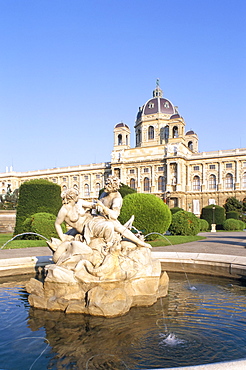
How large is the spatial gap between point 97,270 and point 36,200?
40.0 feet

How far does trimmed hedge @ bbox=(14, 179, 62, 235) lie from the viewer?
15.6 m

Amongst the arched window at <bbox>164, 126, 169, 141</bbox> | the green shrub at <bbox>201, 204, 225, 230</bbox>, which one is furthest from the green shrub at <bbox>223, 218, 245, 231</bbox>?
the arched window at <bbox>164, 126, 169, 141</bbox>

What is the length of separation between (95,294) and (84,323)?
0.41m

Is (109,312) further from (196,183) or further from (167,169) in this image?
(196,183)

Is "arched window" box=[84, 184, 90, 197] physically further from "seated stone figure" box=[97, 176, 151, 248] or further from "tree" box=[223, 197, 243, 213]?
"seated stone figure" box=[97, 176, 151, 248]

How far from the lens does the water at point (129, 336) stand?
2977 millimetres

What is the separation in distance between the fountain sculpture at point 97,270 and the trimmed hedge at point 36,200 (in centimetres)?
1078

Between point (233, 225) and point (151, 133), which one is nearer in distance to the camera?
point (233, 225)

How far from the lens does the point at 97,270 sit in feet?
14.5

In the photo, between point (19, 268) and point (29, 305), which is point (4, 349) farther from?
point (19, 268)

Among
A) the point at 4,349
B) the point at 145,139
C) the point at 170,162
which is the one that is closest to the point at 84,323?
the point at 4,349

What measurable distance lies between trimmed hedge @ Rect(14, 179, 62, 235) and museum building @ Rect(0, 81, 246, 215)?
99.5ft

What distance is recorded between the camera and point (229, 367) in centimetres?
218

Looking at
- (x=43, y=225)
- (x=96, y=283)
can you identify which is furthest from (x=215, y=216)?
(x=96, y=283)
